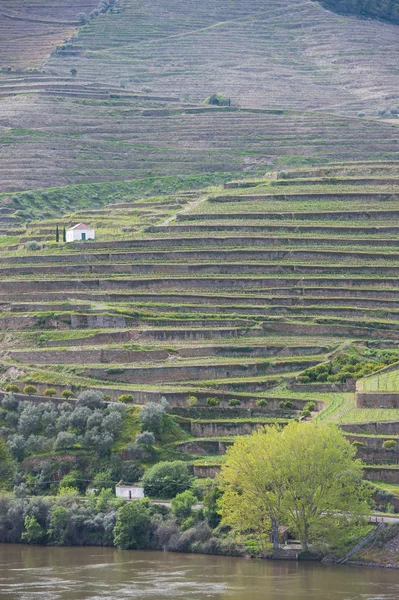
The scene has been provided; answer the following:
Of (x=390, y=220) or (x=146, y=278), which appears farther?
(x=390, y=220)

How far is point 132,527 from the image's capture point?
71.9 m

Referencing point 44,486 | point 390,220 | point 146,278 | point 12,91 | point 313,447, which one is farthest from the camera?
point 12,91

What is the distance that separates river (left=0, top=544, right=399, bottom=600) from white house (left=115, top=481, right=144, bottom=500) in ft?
11.4

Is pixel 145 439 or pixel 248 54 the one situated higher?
pixel 248 54

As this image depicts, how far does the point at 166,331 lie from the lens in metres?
87.6

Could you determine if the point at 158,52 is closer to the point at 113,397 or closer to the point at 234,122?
the point at 234,122

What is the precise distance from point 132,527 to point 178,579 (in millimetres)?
6571

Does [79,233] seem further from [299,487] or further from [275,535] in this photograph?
[275,535]

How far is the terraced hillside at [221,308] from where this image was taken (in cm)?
8106

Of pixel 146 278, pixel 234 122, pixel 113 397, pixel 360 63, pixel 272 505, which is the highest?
pixel 360 63

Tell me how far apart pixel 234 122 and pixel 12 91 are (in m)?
22.2

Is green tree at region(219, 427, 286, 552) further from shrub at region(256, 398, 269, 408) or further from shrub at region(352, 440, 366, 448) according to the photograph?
shrub at region(256, 398, 269, 408)

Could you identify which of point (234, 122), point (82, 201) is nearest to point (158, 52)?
point (234, 122)

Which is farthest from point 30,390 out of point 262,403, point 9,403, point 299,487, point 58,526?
point 299,487
